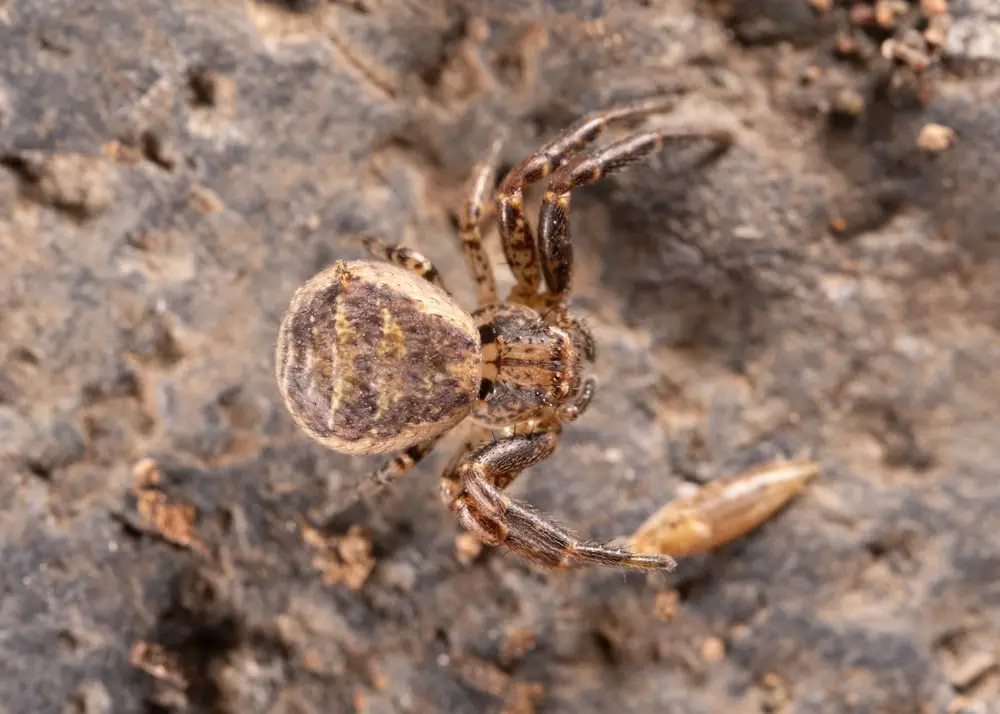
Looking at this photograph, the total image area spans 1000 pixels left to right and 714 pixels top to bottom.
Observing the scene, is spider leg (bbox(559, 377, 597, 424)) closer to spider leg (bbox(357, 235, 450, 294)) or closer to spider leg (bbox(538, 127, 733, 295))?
spider leg (bbox(538, 127, 733, 295))

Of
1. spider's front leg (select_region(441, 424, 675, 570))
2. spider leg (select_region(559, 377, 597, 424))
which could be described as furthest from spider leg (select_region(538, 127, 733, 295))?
spider's front leg (select_region(441, 424, 675, 570))

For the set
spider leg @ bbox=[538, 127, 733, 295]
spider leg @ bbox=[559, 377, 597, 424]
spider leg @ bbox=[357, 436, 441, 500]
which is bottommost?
spider leg @ bbox=[357, 436, 441, 500]

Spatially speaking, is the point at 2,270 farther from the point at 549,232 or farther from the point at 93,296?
the point at 549,232

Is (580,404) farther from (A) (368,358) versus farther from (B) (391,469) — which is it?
(A) (368,358)

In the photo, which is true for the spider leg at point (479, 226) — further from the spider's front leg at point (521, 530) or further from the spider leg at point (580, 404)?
the spider's front leg at point (521, 530)

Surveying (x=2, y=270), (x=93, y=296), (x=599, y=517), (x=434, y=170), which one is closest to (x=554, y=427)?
(x=599, y=517)
